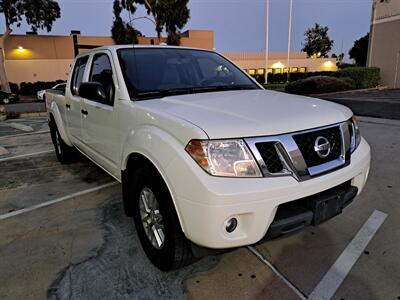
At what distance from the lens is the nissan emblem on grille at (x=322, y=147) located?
79.5 inches

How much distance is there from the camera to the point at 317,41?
5994 cm

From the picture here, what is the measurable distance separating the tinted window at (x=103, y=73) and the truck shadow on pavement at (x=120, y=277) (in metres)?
1.37

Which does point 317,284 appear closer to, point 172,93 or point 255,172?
point 255,172

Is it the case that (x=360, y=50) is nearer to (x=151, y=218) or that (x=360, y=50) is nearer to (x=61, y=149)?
(x=61, y=149)

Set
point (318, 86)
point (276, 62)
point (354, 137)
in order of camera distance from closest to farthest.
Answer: point (354, 137), point (318, 86), point (276, 62)

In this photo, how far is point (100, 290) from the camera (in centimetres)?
216

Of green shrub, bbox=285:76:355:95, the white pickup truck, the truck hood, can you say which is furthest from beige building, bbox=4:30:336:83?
the truck hood

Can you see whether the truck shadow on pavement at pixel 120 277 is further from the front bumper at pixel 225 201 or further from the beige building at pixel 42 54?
the beige building at pixel 42 54

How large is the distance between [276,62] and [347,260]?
4303 centimetres

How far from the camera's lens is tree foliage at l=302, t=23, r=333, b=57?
5972 centimetres

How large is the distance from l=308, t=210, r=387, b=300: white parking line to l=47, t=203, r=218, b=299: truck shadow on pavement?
0.81 m

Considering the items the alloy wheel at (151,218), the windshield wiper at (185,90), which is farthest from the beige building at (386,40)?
the alloy wheel at (151,218)

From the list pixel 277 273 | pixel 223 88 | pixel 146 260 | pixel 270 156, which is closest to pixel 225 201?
pixel 270 156

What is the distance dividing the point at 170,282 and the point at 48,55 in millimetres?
34126
